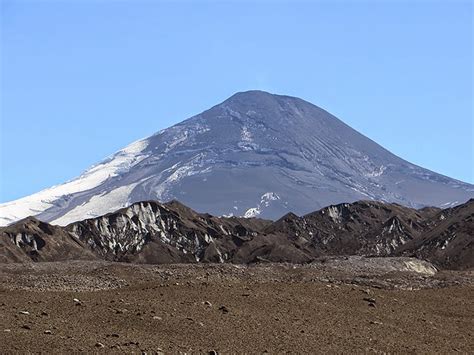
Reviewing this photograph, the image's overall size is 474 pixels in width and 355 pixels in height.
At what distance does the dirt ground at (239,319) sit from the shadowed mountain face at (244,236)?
50.2 metres

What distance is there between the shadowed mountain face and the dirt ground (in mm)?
50240

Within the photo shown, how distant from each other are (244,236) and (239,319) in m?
98.9

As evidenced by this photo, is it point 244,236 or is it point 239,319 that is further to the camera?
point 244,236

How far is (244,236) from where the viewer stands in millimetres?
119938

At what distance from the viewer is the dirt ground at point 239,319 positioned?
18.8 meters

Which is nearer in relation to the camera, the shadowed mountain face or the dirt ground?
the dirt ground

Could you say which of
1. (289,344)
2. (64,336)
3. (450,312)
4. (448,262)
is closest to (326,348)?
(289,344)

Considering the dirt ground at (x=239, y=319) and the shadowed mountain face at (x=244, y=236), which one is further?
the shadowed mountain face at (x=244, y=236)

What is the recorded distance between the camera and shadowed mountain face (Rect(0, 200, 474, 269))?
287 ft

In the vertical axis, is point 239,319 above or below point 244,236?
below

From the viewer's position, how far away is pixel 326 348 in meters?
19.4

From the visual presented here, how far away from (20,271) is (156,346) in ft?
89.7

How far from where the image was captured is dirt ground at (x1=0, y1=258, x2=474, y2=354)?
61.5 ft

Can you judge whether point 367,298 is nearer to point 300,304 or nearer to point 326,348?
point 300,304
